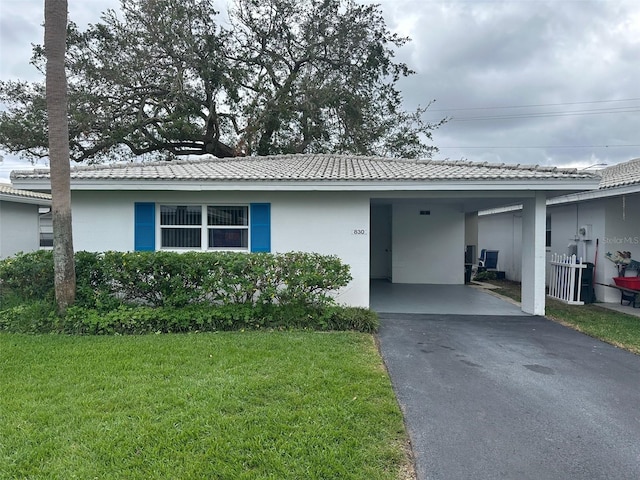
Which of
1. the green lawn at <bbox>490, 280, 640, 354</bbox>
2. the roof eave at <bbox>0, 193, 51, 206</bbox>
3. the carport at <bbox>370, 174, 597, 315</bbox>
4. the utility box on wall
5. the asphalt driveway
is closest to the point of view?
the asphalt driveway

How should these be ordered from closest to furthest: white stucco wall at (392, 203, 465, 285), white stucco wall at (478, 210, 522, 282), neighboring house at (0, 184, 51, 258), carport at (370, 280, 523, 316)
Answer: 1. carport at (370, 280, 523, 316)
2. white stucco wall at (392, 203, 465, 285)
3. neighboring house at (0, 184, 51, 258)
4. white stucco wall at (478, 210, 522, 282)

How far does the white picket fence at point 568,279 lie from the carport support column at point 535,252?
2.43 meters

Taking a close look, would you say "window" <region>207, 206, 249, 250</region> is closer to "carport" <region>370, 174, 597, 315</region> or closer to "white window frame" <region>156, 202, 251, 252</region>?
"white window frame" <region>156, 202, 251, 252</region>

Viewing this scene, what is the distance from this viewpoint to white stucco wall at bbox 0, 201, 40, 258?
14.2 metres

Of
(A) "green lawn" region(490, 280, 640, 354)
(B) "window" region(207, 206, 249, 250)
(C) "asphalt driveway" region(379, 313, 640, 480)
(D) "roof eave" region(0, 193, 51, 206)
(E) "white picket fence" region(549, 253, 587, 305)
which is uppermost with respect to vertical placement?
(D) "roof eave" region(0, 193, 51, 206)

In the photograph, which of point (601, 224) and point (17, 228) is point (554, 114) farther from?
point (17, 228)

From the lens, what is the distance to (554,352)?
5715 millimetres

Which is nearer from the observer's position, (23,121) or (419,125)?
(23,121)

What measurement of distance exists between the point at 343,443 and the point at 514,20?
40.8 ft

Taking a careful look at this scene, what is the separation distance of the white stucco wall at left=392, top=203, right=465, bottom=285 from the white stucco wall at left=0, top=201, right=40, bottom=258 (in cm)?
1444

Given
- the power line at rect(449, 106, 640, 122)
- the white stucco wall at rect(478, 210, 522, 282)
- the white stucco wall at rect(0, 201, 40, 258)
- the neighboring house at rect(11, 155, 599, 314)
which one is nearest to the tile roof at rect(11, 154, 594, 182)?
the neighboring house at rect(11, 155, 599, 314)

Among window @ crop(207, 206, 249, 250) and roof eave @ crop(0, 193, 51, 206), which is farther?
roof eave @ crop(0, 193, 51, 206)

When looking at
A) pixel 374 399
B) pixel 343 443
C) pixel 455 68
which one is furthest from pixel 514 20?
pixel 343 443

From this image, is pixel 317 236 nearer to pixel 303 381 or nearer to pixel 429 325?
pixel 429 325
